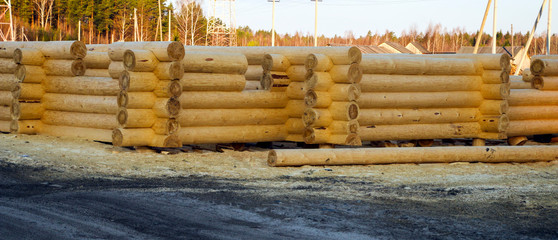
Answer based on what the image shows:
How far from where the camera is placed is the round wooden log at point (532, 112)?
599 inches

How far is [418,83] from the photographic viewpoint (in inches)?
544

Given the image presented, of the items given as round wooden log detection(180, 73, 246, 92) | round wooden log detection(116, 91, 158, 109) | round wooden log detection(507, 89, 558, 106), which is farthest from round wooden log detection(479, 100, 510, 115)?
round wooden log detection(116, 91, 158, 109)

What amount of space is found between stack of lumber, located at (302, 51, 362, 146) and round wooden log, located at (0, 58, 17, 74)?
660cm

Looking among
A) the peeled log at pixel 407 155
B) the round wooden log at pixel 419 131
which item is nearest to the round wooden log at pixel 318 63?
the round wooden log at pixel 419 131

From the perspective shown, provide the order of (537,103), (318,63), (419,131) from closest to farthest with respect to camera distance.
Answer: (318,63), (419,131), (537,103)

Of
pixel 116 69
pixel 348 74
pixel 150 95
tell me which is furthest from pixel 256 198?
pixel 116 69

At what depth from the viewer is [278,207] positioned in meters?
7.52

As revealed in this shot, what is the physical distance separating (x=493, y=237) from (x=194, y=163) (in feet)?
19.2

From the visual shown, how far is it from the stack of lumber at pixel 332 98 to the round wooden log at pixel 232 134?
2.79 ft

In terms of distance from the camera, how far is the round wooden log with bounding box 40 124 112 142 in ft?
43.7

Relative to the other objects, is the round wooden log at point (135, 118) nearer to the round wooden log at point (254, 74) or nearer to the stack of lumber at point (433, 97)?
the round wooden log at point (254, 74)

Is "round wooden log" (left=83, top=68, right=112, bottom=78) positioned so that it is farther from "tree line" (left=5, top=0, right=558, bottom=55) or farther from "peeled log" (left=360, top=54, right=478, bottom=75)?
"tree line" (left=5, top=0, right=558, bottom=55)

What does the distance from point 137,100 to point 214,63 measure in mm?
1542

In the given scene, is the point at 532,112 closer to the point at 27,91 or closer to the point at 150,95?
the point at 150,95
